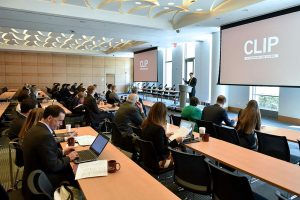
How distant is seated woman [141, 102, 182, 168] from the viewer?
2971 millimetres

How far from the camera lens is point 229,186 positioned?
1990 mm

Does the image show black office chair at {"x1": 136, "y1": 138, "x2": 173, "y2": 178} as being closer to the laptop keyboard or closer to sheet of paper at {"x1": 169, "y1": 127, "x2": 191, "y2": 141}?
sheet of paper at {"x1": 169, "y1": 127, "x2": 191, "y2": 141}

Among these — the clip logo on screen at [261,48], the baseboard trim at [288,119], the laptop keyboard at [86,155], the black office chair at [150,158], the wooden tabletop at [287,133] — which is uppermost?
the clip logo on screen at [261,48]

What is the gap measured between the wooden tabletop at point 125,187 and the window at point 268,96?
8.79m

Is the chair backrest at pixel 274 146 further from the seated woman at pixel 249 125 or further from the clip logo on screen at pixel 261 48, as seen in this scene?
the clip logo on screen at pixel 261 48

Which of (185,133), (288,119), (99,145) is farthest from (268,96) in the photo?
(99,145)

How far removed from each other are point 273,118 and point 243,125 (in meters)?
6.21

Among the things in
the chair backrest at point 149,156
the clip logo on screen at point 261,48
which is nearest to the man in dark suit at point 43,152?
the chair backrest at point 149,156

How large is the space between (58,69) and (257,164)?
18931mm

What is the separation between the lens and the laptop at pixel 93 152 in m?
2.48

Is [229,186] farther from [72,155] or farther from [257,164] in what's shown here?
[72,155]

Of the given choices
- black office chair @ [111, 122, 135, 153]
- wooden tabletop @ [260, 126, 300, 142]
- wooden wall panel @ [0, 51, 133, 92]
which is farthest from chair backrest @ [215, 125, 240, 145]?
wooden wall panel @ [0, 51, 133, 92]

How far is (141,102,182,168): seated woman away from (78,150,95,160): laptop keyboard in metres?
0.77

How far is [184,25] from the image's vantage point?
342 inches
